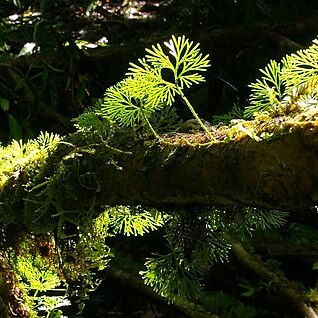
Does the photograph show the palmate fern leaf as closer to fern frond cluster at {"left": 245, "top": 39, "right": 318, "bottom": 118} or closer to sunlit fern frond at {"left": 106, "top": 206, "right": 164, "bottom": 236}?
fern frond cluster at {"left": 245, "top": 39, "right": 318, "bottom": 118}

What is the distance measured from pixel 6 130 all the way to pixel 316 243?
1517 mm

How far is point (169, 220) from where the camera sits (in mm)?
1001

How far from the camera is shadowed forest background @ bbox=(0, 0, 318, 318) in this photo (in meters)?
2.26

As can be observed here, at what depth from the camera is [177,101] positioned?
8.50 ft

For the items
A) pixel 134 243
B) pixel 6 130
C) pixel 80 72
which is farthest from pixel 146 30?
pixel 134 243

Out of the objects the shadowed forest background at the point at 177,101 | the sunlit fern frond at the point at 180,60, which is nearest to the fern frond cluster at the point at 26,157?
the sunlit fern frond at the point at 180,60

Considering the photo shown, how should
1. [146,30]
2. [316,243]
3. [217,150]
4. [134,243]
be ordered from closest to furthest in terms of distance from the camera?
1. [217,150]
2. [316,243]
3. [134,243]
4. [146,30]

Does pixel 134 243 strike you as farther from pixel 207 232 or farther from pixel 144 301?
pixel 207 232

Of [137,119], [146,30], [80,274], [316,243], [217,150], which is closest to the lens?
[217,150]

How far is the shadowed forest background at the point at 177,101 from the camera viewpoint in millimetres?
2256

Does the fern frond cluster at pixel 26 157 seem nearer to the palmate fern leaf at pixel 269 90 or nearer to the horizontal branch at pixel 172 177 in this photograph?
the horizontal branch at pixel 172 177

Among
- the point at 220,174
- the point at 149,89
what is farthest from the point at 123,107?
the point at 220,174

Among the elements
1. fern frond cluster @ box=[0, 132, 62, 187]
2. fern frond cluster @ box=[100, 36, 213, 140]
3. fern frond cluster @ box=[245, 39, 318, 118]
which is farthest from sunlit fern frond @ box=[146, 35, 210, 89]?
fern frond cluster @ box=[0, 132, 62, 187]

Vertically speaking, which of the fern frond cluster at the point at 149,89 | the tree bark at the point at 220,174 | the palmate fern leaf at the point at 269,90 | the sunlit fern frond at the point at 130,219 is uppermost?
the fern frond cluster at the point at 149,89
